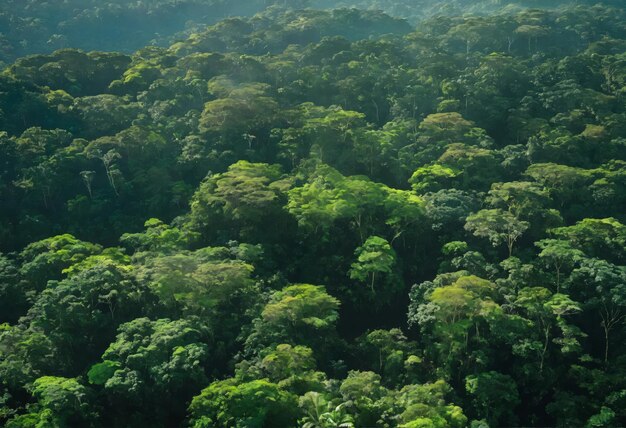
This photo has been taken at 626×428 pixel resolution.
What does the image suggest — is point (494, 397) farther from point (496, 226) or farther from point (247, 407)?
point (247, 407)

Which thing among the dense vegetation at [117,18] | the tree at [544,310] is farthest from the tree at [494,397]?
the dense vegetation at [117,18]

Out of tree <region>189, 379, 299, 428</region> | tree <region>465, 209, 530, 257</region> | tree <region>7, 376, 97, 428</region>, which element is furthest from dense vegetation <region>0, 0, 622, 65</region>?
tree <region>189, 379, 299, 428</region>

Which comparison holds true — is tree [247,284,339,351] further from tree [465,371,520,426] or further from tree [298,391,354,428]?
tree [465,371,520,426]

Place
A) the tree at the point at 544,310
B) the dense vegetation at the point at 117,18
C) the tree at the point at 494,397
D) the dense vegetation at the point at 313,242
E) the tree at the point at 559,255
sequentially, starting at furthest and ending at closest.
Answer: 1. the dense vegetation at the point at 117,18
2. the tree at the point at 559,255
3. the tree at the point at 544,310
4. the tree at the point at 494,397
5. the dense vegetation at the point at 313,242

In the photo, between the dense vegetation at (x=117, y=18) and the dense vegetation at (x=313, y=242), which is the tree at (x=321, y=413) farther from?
the dense vegetation at (x=117, y=18)

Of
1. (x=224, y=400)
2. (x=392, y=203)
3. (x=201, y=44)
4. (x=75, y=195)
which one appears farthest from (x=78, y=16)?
(x=224, y=400)

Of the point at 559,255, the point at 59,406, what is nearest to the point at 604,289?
the point at 559,255
